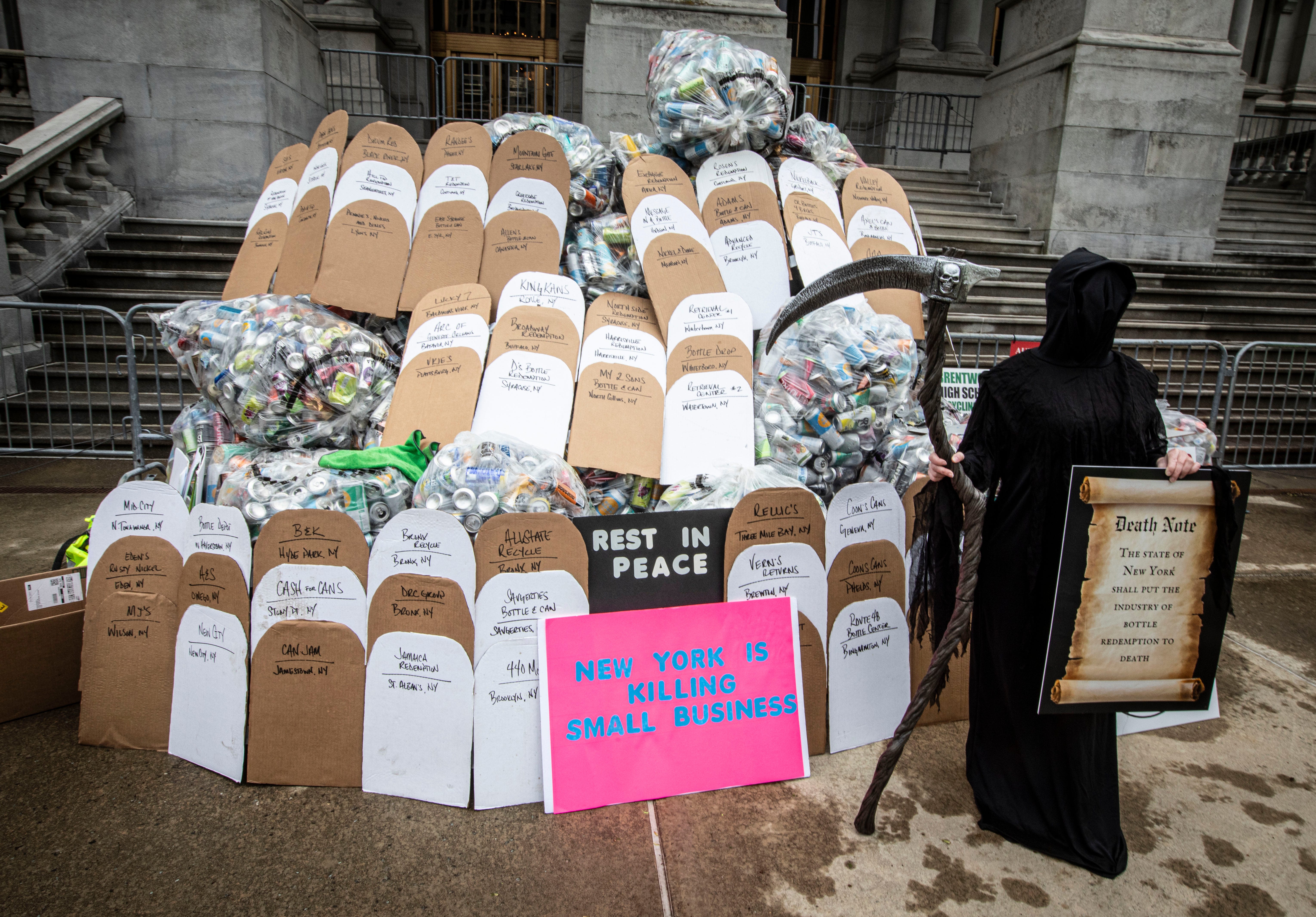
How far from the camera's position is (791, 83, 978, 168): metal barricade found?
13.1 meters

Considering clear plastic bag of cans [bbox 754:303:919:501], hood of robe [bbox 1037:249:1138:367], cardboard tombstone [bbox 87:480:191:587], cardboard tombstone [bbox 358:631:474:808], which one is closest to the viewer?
hood of robe [bbox 1037:249:1138:367]

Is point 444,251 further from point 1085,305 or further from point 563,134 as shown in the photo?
point 1085,305

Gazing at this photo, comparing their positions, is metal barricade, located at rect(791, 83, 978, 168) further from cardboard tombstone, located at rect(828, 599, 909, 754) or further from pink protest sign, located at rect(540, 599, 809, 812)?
pink protest sign, located at rect(540, 599, 809, 812)

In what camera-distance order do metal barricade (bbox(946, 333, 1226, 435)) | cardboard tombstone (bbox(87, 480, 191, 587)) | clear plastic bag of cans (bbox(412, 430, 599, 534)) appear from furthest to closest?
metal barricade (bbox(946, 333, 1226, 435))
cardboard tombstone (bbox(87, 480, 191, 587))
clear plastic bag of cans (bbox(412, 430, 599, 534))

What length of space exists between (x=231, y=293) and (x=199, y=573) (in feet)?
5.26

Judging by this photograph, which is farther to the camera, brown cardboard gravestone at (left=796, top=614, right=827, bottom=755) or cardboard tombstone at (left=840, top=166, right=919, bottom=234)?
cardboard tombstone at (left=840, top=166, right=919, bottom=234)

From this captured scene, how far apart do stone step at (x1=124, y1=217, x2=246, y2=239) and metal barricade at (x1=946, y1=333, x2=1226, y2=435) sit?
23.8ft

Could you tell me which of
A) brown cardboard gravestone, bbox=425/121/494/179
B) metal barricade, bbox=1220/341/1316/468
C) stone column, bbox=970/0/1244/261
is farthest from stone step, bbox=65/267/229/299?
metal barricade, bbox=1220/341/1316/468

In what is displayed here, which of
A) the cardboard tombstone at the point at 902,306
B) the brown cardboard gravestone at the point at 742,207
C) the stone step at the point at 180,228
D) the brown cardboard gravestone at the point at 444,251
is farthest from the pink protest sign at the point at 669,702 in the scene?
the stone step at the point at 180,228

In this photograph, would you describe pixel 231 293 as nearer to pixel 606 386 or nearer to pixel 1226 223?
pixel 606 386

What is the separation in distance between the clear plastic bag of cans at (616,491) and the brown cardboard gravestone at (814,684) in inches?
28.9

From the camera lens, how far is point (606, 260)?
3359 mm

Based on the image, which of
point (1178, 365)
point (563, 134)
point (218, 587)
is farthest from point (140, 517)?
point (1178, 365)

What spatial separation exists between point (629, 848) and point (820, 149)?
11.4ft
